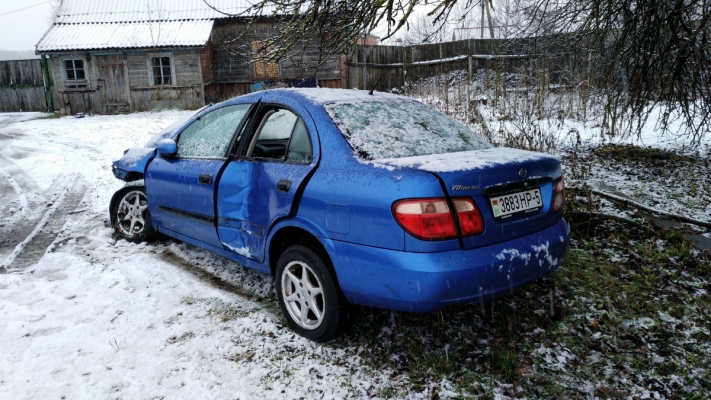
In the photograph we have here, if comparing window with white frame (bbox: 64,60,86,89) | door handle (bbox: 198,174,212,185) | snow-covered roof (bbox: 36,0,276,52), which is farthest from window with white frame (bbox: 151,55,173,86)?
door handle (bbox: 198,174,212,185)

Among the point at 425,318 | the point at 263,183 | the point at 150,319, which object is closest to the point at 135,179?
the point at 150,319

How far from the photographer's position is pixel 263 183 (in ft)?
11.1

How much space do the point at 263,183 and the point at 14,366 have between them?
6.17 feet

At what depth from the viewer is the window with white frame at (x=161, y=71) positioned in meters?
22.4

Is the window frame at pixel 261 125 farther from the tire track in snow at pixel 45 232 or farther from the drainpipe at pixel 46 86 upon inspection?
the drainpipe at pixel 46 86

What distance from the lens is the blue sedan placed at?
8.42ft

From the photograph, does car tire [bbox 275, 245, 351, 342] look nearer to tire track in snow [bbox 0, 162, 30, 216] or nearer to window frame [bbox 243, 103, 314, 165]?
window frame [bbox 243, 103, 314, 165]

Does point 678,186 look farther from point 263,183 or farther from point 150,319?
point 150,319

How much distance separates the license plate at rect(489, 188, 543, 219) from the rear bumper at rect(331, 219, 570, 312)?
0.17 meters

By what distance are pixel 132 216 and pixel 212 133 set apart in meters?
1.79

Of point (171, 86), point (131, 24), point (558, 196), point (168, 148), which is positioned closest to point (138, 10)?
Answer: point (131, 24)

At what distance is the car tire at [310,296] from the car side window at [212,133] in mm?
1192

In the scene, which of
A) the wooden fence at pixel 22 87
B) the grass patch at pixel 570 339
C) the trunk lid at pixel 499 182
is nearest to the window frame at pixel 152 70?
the wooden fence at pixel 22 87

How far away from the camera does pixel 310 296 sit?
124 inches
